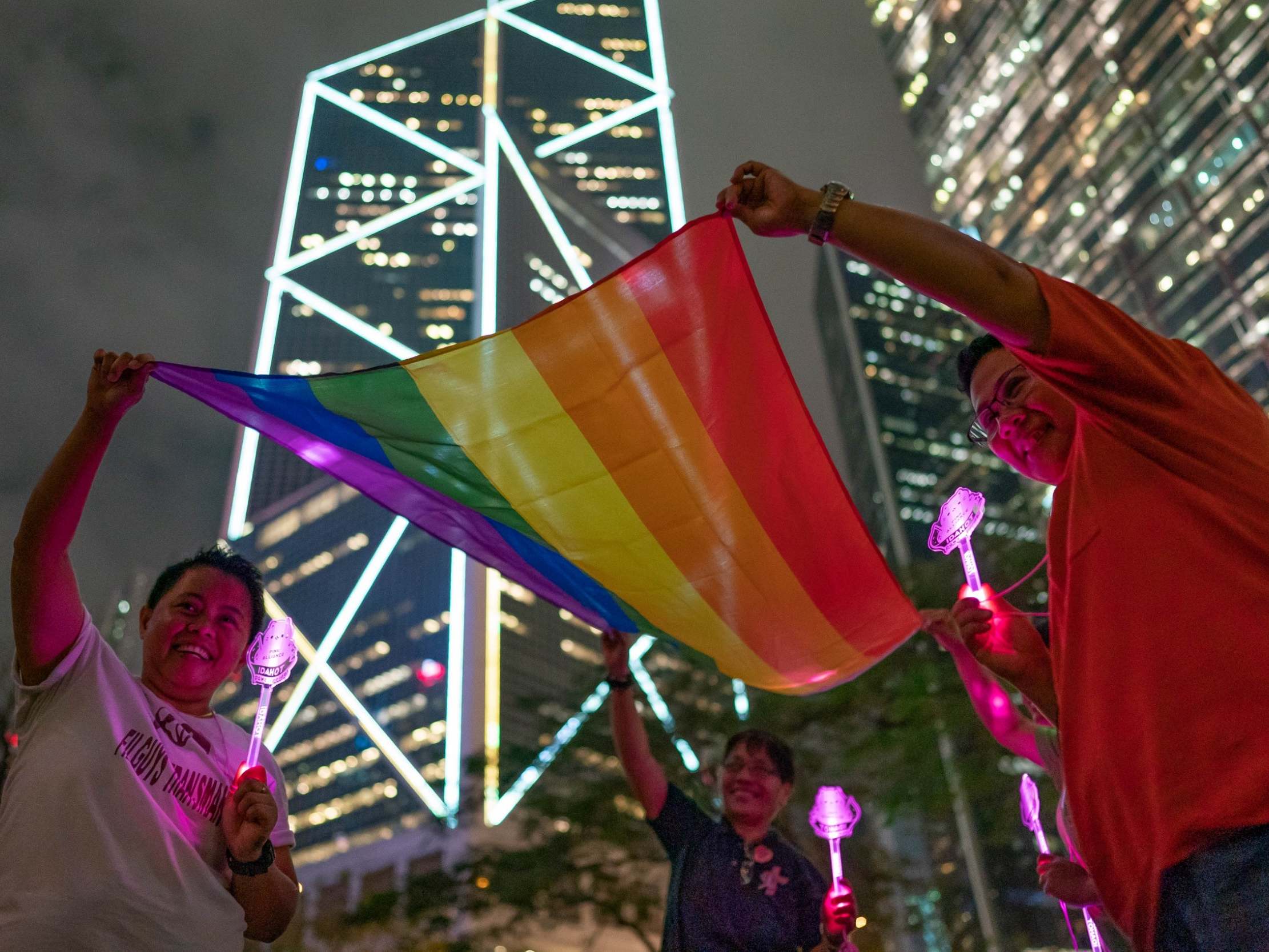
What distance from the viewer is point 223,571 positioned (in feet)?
Result: 8.32

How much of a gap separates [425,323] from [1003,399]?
60026mm

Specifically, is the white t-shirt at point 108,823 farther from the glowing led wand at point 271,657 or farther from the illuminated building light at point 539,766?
the illuminated building light at point 539,766

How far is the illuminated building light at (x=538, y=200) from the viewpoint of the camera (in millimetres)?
55719

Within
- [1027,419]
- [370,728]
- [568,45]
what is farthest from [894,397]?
[1027,419]

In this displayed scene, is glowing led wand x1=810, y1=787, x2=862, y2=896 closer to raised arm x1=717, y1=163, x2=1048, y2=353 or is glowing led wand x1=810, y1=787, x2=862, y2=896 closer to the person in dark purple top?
the person in dark purple top

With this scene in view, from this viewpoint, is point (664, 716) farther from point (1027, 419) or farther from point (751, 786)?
point (1027, 419)

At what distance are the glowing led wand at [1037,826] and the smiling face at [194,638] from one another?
2.25m

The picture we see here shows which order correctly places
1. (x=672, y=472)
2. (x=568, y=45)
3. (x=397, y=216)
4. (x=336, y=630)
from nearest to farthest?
(x=672, y=472), (x=336, y=630), (x=568, y=45), (x=397, y=216)

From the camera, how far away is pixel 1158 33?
3731cm

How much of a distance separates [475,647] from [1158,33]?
123 feet

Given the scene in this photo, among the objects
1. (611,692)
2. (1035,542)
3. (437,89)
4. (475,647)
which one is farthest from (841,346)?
(611,692)

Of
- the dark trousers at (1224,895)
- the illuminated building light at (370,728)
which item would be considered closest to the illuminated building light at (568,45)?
the illuminated building light at (370,728)

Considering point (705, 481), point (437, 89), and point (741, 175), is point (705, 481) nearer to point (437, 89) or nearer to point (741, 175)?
point (741, 175)

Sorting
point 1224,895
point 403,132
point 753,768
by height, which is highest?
point 403,132
